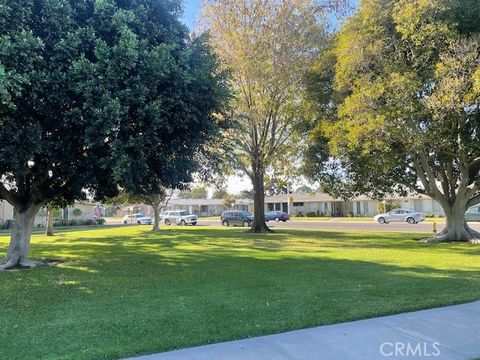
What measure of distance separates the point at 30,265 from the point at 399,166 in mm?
16621

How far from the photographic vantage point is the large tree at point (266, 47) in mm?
23391

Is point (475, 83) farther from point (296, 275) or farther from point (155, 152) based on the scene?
point (155, 152)

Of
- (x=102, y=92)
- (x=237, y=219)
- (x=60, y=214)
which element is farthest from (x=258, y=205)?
(x=60, y=214)

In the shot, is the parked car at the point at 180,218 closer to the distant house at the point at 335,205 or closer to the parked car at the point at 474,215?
the distant house at the point at 335,205

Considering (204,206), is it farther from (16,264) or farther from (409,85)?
(16,264)

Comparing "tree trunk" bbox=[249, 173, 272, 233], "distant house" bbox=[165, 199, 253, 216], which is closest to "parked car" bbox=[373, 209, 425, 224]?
"tree trunk" bbox=[249, 173, 272, 233]

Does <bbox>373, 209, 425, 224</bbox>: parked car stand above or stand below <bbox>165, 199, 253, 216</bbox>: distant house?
below

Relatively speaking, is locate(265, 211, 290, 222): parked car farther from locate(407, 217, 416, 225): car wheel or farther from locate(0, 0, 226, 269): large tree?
locate(0, 0, 226, 269): large tree

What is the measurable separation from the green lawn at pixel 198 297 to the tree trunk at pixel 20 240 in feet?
3.94

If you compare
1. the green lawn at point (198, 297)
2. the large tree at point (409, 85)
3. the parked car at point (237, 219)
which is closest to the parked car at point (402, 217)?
the parked car at point (237, 219)

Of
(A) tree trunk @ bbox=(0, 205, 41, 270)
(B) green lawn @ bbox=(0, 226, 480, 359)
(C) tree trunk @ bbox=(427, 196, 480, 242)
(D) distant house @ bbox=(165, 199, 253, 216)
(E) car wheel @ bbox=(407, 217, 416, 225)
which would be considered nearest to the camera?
(B) green lawn @ bbox=(0, 226, 480, 359)

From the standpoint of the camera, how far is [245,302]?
7.51 m

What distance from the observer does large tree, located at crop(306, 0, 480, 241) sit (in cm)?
1498

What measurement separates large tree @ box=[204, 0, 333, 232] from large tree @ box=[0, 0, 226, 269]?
40.1 ft
